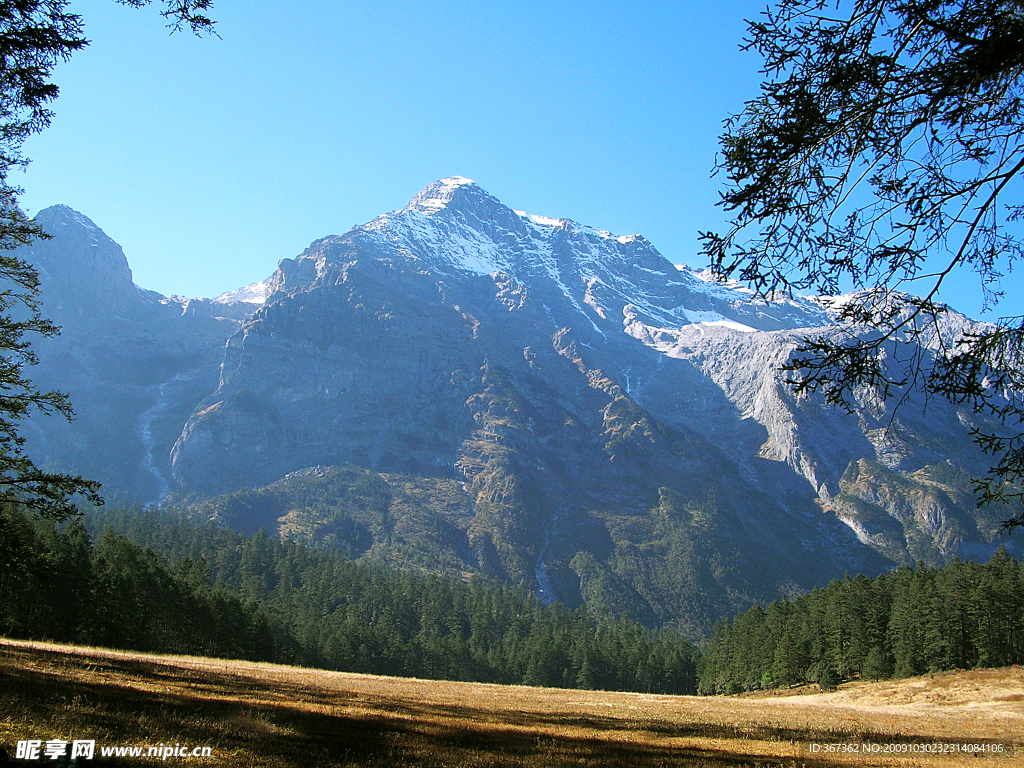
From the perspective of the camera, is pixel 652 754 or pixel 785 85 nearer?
pixel 785 85

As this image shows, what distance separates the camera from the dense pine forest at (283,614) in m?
50.7

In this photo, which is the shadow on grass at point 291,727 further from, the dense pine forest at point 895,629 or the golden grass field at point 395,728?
the dense pine forest at point 895,629

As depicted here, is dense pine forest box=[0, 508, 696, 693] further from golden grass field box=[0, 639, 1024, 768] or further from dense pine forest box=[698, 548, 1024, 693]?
dense pine forest box=[698, 548, 1024, 693]

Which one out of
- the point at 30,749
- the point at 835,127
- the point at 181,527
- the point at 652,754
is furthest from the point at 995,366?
the point at 181,527

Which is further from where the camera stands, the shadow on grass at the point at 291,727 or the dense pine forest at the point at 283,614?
the dense pine forest at the point at 283,614

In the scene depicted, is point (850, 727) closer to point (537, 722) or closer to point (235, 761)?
point (537, 722)

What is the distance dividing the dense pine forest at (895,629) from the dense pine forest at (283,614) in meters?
33.9

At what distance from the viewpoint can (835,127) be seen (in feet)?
28.8

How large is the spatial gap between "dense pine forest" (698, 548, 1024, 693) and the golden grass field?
41.3 meters

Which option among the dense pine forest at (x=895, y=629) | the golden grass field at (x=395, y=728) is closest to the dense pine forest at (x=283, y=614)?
the golden grass field at (x=395, y=728)

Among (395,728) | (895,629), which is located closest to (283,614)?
(895,629)

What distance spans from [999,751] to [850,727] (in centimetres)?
502

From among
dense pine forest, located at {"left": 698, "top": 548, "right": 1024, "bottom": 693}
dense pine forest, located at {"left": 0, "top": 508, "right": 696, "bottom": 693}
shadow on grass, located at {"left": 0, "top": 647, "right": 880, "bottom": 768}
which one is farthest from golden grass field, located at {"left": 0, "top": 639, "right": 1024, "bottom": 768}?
dense pine forest, located at {"left": 698, "top": 548, "right": 1024, "bottom": 693}

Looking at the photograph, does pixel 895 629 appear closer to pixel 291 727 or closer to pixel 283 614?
pixel 291 727
